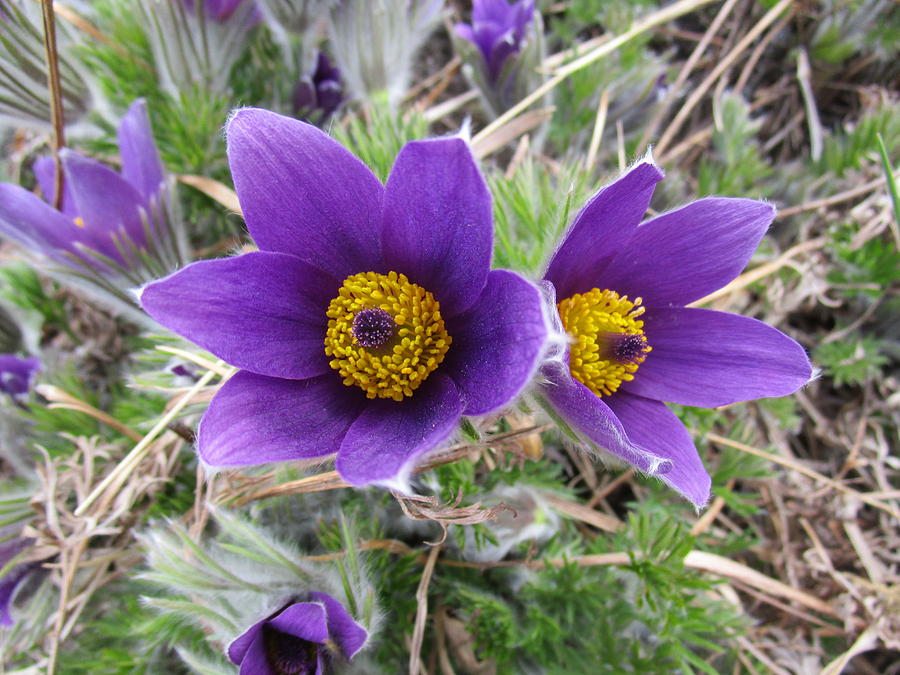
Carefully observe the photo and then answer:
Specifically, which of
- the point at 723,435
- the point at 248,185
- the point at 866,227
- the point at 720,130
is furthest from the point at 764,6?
the point at 248,185

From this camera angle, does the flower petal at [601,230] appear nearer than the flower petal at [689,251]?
Yes

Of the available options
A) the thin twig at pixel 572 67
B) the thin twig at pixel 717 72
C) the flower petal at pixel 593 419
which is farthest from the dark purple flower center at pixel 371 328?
the thin twig at pixel 717 72

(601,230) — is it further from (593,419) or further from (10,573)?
(10,573)

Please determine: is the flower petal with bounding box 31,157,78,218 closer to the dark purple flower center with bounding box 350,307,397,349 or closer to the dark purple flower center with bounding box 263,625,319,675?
the dark purple flower center with bounding box 350,307,397,349

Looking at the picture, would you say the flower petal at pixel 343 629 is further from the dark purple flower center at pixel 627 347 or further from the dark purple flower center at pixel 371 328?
the dark purple flower center at pixel 627 347

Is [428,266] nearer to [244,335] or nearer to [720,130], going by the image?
[244,335]

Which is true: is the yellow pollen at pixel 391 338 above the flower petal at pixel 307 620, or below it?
above

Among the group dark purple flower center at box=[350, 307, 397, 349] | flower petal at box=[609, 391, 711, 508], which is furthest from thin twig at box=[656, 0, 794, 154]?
dark purple flower center at box=[350, 307, 397, 349]
